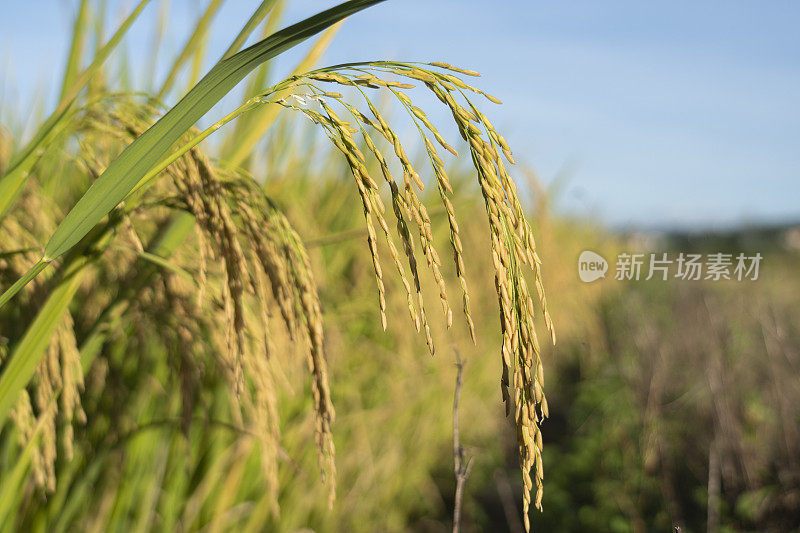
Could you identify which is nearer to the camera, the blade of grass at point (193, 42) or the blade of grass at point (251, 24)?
the blade of grass at point (251, 24)

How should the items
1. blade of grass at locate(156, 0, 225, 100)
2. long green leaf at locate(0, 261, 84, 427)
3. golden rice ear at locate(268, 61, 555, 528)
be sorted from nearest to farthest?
golden rice ear at locate(268, 61, 555, 528)
long green leaf at locate(0, 261, 84, 427)
blade of grass at locate(156, 0, 225, 100)

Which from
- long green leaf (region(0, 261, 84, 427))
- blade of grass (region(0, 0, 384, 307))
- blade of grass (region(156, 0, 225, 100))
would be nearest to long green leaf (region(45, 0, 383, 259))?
blade of grass (region(0, 0, 384, 307))

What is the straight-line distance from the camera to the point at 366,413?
8.16 feet

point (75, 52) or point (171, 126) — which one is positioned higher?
point (75, 52)

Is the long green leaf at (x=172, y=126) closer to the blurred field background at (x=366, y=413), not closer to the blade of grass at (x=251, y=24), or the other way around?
the blade of grass at (x=251, y=24)

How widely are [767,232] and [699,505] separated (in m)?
14.1

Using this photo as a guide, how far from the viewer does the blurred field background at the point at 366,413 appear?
1427mm

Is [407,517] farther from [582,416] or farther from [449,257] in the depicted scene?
[582,416]

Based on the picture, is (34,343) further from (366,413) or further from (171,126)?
(366,413)

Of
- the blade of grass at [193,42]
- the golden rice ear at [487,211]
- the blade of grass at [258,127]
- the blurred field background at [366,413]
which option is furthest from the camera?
the blurred field background at [366,413]

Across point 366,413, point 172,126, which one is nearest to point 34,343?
point 172,126

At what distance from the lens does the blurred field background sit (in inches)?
56.2

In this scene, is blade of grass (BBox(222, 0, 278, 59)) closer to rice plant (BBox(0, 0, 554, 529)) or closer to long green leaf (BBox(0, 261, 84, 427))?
rice plant (BBox(0, 0, 554, 529))

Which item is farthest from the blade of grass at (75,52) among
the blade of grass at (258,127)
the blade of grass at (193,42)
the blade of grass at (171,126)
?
the blade of grass at (171,126)
